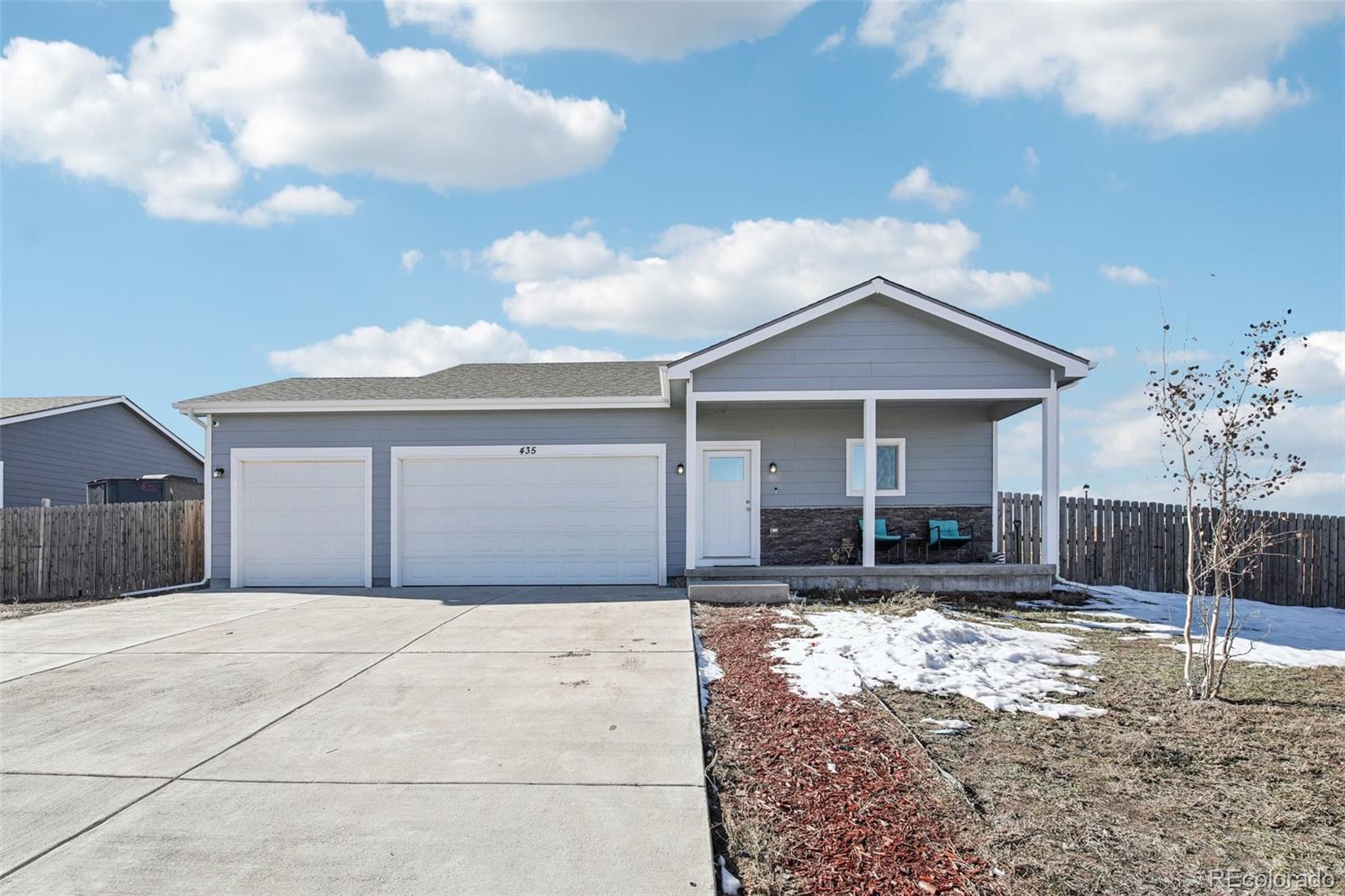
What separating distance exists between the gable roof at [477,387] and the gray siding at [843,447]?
167 cm

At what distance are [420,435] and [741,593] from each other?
18.6 feet

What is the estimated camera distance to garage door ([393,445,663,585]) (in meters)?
12.6

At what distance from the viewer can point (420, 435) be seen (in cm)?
1274

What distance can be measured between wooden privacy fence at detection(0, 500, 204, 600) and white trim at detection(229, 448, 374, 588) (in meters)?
1.33

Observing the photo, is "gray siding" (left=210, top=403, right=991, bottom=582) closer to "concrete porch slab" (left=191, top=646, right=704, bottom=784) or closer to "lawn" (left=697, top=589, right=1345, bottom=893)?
"concrete porch slab" (left=191, top=646, right=704, bottom=784)

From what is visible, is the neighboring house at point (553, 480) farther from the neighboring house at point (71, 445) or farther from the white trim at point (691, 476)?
the neighboring house at point (71, 445)

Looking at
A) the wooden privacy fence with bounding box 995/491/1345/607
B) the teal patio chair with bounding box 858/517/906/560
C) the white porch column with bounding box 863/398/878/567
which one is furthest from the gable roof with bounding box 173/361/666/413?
the wooden privacy fence with bounding box 995/491/1345/607

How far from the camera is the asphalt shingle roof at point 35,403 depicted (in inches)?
695

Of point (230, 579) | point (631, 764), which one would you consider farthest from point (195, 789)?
point (230, 579)

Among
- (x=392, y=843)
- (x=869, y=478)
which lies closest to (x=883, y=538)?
(x=869, y=478)

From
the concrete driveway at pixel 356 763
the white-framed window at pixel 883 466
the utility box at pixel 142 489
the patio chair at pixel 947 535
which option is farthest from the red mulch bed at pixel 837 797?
the utility box at pixel 142 489

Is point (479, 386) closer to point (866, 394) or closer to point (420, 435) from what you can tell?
point (420, 435)

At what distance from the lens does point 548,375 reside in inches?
572

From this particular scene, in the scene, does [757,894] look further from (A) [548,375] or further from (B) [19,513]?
(B) [19,513]
